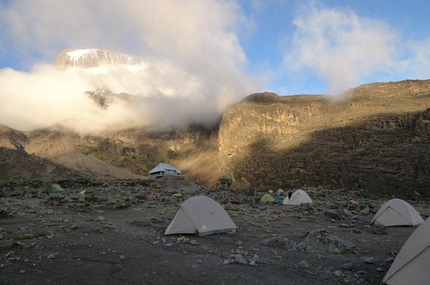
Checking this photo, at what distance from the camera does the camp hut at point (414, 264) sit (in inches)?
253

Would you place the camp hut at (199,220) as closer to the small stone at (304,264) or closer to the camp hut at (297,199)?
the small stone at (304,264)

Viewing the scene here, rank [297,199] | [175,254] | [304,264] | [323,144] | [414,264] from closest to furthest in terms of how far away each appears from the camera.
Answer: [414,264], [304,264], [175,254], [297,199], [323,144]

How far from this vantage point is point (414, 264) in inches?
263

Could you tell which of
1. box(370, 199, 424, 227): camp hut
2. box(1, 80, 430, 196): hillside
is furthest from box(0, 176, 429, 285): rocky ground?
box(1, 80, 430, 196): hillside

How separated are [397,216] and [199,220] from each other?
11.0 m

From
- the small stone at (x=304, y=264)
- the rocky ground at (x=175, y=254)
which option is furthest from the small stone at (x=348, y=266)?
the small stone at (x=304, y=264)

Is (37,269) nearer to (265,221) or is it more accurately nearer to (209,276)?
(209,276)

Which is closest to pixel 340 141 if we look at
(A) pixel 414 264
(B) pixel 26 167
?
(A) pixel 414 264

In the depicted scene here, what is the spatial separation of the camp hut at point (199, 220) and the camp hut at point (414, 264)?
6386mm

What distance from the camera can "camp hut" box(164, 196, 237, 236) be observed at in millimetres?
11625

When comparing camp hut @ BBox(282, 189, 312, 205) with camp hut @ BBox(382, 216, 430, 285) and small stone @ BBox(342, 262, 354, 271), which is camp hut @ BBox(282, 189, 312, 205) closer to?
small stone @ BBox(342, 262, 354, 271)

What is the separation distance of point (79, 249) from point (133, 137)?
17461 cm

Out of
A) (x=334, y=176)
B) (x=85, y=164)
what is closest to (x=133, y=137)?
(x=85, y=164)

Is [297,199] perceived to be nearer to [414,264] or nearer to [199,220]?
[199,220]
